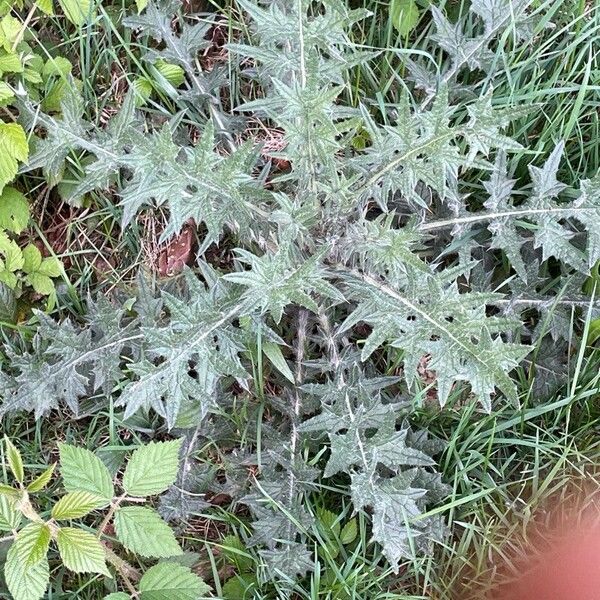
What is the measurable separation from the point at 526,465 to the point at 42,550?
1.40 m

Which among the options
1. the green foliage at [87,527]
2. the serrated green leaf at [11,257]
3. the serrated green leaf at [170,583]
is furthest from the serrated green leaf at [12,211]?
the serrated green leaf at [170,583]

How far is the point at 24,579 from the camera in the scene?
182cm

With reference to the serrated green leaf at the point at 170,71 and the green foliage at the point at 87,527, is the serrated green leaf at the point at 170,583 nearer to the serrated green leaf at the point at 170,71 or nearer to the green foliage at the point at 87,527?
the green foliage at the point at 87,527

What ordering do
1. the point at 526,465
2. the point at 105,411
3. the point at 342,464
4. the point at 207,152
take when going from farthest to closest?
the point at 105,411
the point at 526,465
the point at 342,464
the point at 207,152

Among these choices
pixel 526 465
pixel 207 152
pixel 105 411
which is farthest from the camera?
pixel 105 411

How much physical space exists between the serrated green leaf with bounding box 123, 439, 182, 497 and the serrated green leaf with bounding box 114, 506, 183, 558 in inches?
2.9

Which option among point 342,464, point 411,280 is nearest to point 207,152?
point 411,280

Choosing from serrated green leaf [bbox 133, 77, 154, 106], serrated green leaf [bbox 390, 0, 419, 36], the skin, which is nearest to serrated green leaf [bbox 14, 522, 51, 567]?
the skin

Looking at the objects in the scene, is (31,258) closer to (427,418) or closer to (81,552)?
(81,552)

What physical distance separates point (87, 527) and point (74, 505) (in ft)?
1.76

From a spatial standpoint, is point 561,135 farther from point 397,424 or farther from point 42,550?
point 42,550

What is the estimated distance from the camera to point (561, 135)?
240 cm

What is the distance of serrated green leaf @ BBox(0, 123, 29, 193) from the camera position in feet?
7.50

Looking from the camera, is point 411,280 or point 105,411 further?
point 105,411
